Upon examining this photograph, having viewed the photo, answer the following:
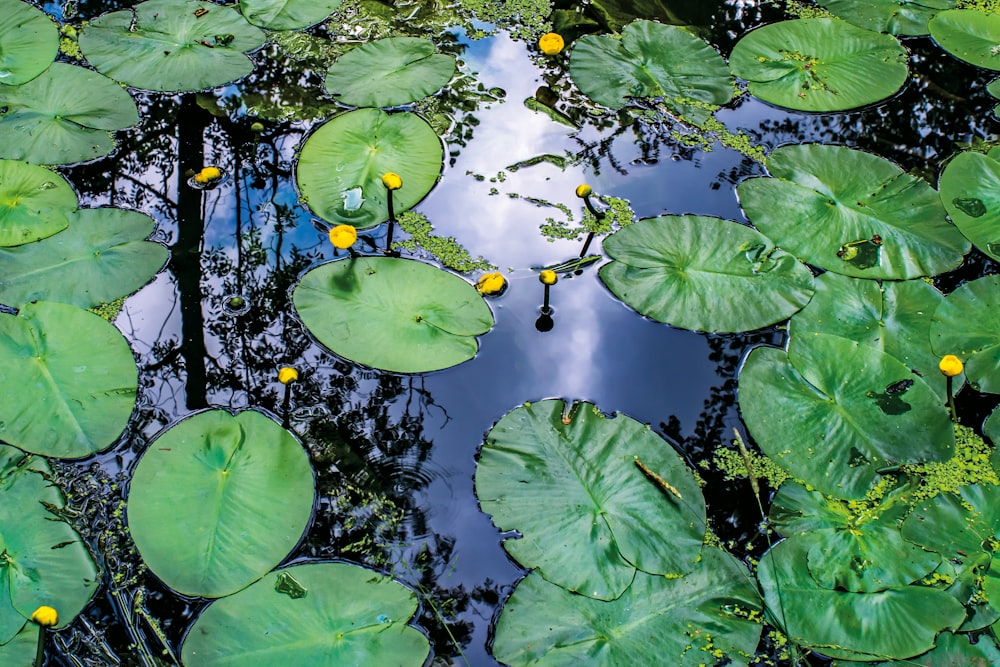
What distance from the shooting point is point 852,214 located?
9.14 ft

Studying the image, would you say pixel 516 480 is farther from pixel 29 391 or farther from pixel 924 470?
pixel 29 391

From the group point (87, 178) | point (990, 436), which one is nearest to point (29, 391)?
point (87, 178)

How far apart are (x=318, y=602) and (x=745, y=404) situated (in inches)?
55.7

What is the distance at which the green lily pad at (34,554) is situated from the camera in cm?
190

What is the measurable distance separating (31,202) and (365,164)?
1.21m

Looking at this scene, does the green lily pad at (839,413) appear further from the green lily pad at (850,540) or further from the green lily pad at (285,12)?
the green lily pad at (285,12)

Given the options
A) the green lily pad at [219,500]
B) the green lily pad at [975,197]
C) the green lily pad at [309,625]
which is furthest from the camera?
the green lily pad at [975,197]

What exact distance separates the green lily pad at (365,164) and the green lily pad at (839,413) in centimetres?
141

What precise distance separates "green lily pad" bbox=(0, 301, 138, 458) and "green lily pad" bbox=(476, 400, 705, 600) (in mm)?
1152

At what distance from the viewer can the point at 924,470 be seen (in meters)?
2.26

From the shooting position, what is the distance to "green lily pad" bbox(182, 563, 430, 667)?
6.07 ft

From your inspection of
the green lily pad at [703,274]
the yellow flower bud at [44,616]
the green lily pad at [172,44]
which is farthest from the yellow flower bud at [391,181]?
the yellow flower bud at [44,616]

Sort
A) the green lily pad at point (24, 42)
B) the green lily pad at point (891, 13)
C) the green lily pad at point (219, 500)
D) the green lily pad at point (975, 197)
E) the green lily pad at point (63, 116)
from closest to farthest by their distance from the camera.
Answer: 1. the green lily pad at point (219, 500)
2. the green lily pad at point (975, 197)
3. the green lily pad at point (63, 116)
4. the green lily pad at point (24, 42)
5. the green lily pad at point (891, 13)

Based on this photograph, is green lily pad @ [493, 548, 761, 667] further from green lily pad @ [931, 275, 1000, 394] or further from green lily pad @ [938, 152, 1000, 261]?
green lily pad @ [938, 152, 1000, 261]
